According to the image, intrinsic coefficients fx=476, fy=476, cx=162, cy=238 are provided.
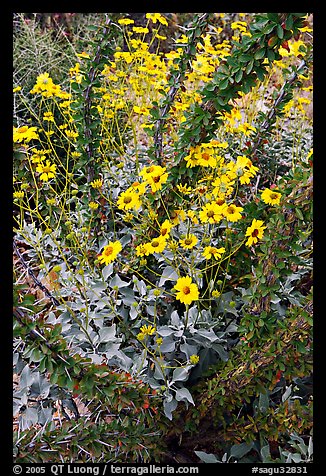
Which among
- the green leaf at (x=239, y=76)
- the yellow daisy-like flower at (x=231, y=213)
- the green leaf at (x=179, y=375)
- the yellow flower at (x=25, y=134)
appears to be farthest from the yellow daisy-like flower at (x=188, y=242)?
the yellow flower at (x=25, y=134)

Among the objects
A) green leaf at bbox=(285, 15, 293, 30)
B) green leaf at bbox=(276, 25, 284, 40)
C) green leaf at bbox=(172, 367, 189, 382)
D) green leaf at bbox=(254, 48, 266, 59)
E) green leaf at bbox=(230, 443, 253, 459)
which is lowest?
green leaf at bbox=(230, 443, 253, 459)

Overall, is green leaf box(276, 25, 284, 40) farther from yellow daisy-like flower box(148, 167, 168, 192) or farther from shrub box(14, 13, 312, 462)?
yellow daisy-like flower box(148, 167, 168, 192)

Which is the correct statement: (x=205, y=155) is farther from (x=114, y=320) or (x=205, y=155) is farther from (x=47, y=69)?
(x=47, y=69)

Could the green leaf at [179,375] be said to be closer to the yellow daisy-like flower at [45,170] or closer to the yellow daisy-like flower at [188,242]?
the yellow daisy-like flower at [188,242]

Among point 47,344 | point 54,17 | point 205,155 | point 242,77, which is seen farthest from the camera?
point 54,17

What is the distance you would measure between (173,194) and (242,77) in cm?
42

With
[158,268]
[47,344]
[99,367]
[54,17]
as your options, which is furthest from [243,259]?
[54,17]

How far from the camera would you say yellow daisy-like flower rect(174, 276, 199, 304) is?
3.80 feet

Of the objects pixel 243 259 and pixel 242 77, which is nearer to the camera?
pixel 242 77

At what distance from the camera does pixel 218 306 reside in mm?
1407

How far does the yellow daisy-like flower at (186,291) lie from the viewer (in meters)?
1.16

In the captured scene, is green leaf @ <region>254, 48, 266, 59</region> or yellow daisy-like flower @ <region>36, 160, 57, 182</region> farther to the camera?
yellow daisy-like flower @ <region>36, 160, 57, 182</region>

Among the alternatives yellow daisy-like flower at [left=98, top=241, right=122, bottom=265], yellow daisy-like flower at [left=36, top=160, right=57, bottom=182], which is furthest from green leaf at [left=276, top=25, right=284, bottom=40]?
yellow daisy-like flower at [left=36, top=160, right=57, bottom=182]

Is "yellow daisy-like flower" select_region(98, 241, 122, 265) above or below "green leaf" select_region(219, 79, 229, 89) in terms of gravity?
below
